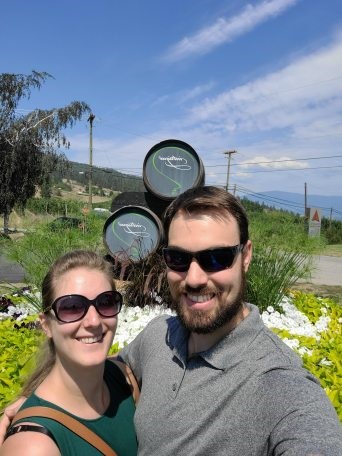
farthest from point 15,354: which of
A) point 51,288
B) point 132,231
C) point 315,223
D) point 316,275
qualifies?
point 316,275

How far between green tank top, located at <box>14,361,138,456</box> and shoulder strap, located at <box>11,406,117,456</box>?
1 centimetres

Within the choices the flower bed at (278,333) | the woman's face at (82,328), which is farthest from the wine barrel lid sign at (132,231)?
the woman's face at (82,328)

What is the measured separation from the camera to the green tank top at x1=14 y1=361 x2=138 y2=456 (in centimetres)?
132

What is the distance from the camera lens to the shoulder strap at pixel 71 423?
135 cm

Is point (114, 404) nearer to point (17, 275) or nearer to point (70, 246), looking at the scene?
point (70, 246)

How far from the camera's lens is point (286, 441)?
1153 millimetres

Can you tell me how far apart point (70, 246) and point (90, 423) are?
3679mm

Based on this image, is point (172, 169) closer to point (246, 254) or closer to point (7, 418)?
point (246, 254)

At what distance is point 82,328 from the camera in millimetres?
1622

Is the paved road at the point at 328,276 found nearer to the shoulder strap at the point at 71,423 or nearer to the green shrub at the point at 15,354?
the green shrub at the point at 15,354

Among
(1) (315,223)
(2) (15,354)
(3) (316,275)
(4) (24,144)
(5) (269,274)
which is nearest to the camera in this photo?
(2) (15,354)

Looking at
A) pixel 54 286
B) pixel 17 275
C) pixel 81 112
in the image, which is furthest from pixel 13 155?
pixel 54 286

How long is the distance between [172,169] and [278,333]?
2830 millimetres

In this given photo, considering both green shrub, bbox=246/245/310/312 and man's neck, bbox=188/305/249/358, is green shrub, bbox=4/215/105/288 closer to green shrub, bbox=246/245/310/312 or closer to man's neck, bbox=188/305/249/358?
green shrub, bbox=246/245/310/312
